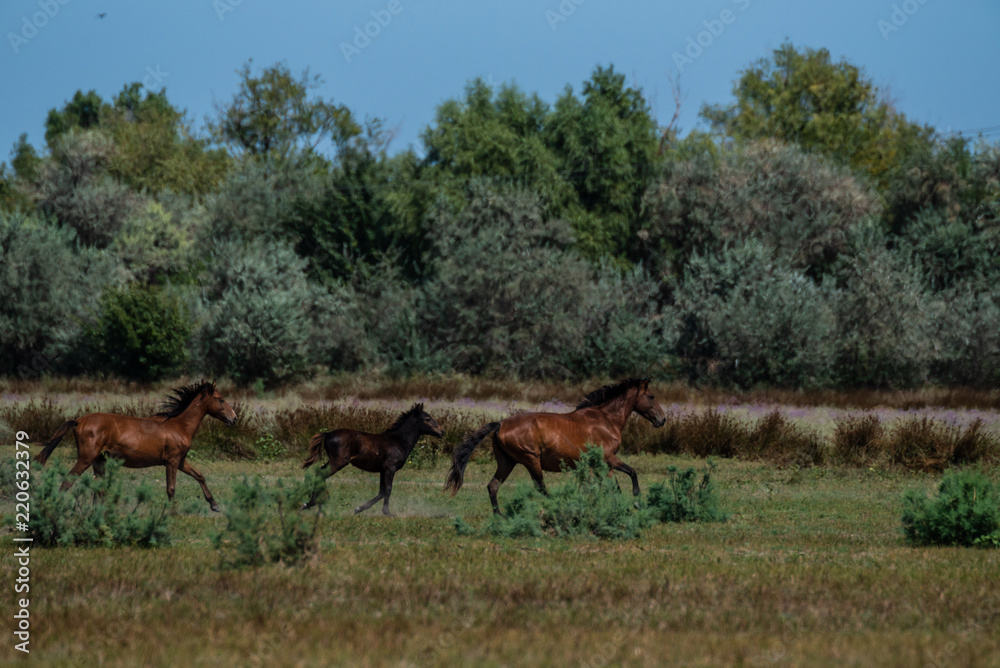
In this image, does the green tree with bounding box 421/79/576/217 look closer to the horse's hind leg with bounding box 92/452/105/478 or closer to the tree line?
the tree line

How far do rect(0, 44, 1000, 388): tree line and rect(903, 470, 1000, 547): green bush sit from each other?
31.1 metres

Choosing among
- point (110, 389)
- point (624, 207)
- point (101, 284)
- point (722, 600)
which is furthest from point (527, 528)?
point (624, 207)

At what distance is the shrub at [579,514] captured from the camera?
11789 mm

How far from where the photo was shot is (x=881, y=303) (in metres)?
45.4

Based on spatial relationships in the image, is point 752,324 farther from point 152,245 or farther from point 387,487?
point 152,245

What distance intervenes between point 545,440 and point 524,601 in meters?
6.11

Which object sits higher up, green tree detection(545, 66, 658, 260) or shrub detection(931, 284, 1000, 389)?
green tree detection(545, 66, 658, 260)

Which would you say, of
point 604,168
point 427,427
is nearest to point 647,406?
point 427,427

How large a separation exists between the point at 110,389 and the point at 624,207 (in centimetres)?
2929

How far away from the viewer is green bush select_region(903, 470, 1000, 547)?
11.8 meters

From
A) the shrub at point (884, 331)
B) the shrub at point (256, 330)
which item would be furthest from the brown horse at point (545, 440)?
the shrub at point (884, 331)

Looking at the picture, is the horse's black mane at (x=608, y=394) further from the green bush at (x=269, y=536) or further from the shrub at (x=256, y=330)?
the shrub at (x=256, y=330)

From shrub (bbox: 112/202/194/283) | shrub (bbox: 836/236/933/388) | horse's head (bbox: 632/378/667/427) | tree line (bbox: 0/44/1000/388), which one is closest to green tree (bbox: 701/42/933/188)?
tree line (bbox: 0/44/1000/388)

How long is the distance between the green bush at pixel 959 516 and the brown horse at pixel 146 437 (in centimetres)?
902
